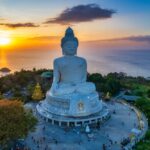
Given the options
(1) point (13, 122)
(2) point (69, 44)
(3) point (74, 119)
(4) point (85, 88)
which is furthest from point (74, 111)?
(1) point (13, 122)

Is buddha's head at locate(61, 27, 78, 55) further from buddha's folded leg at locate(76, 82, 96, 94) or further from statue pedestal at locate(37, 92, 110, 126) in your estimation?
statue pedestal at locate(37, 92, 110, 126)

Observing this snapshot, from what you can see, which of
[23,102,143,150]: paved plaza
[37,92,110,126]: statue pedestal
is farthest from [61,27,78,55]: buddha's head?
[23,102,143,150]: paved plaza

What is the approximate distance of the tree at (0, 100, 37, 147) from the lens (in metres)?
20.3

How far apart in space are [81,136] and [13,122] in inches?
244

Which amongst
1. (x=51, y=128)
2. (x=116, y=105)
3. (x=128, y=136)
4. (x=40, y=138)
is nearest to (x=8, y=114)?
(x=40, y=138)

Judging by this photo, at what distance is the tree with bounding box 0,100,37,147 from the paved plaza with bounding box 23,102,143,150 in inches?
82.1

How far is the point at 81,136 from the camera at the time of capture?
24.6 metres

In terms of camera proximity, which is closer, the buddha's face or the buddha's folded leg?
the buddha's folded leg

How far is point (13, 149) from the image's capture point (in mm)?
21844

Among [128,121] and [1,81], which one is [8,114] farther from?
[1,81]

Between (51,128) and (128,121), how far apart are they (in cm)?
721

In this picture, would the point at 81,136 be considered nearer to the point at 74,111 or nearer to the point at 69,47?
the point at 74,111

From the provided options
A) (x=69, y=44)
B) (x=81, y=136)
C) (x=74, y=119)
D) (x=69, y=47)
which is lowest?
(x=81, y=136)

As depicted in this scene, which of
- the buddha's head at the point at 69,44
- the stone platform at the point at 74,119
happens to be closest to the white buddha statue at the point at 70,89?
the buddha's head at the point at 69,44
